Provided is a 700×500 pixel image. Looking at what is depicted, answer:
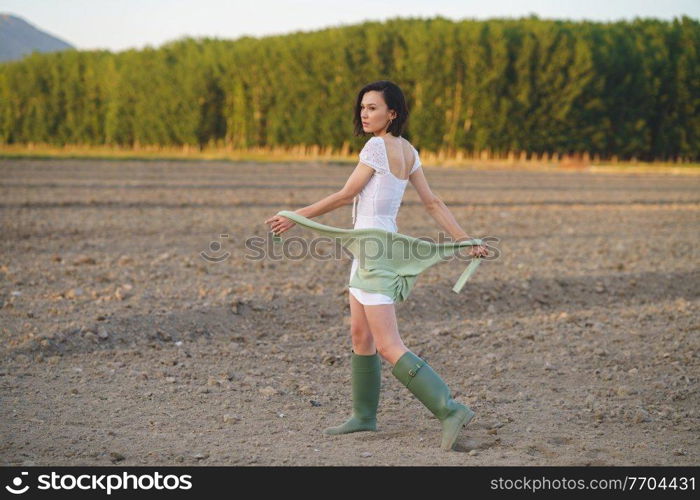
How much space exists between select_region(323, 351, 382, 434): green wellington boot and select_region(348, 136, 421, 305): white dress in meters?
0.43

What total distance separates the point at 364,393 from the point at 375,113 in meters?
1.40

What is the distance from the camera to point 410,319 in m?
7.24

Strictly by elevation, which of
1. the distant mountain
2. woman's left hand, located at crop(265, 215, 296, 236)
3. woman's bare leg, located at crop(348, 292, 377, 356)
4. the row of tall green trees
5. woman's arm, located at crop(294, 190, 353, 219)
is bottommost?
woman's bare leg, located at crop(348, 292, 377, 356)

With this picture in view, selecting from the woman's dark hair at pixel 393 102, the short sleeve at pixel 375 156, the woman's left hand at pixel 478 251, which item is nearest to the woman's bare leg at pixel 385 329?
the woman's left hand at pixel 478 251

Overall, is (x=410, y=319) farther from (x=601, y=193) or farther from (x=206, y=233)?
(x=601, y=193)

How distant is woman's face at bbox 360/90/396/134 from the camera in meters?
3.91

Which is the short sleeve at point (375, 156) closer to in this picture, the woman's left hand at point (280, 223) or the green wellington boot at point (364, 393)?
the woman's left hand at point (280, 223)

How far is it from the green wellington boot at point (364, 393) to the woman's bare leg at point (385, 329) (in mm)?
259

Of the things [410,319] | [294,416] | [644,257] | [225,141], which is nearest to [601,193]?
[644,257]

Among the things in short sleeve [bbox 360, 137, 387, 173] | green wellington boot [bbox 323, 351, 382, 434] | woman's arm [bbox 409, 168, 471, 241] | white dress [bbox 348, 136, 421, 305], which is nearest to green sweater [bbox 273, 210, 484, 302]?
white dress [bbox 348, 136, 421, 305]

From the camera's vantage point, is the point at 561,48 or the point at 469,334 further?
the point at 561,48

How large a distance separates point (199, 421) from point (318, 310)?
9.65ft

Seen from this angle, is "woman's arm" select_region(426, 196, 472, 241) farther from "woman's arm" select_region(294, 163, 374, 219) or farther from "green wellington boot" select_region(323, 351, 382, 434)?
"green wellington boot" select_region(323, 351, 382, 434)

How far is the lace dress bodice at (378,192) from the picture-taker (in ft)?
12.7
